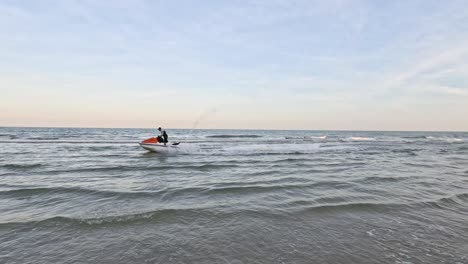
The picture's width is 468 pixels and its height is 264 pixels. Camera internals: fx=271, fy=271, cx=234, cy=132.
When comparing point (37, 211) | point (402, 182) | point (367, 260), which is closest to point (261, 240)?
point (367, 260)

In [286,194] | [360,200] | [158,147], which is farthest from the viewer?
[158,147]

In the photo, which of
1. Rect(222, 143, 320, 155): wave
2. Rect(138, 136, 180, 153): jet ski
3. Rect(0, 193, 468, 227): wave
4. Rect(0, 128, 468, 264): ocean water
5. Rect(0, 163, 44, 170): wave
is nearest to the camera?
Rect(0, 128, 468, 264): ocean water

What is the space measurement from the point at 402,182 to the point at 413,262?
8.30 m

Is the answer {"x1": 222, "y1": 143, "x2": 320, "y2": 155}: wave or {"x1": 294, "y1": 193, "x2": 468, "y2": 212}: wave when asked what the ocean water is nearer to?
{"x1": 294, "y1": 193, "x2": 468, "y2": 212}: wave

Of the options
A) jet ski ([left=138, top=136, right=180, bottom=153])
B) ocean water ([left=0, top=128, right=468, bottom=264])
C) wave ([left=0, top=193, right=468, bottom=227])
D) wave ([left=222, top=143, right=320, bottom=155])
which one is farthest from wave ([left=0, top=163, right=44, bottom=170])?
wave ([left=222, top=143, right=320, bottom=155])

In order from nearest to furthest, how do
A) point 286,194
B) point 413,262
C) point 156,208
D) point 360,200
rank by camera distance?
1. point 413,262
2. point 156,208
3. point 360,200
4. point 286,194

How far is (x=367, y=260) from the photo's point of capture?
4.50 metres

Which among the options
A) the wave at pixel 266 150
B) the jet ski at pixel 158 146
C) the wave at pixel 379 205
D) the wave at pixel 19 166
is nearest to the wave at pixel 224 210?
the wave at pixel 379 205

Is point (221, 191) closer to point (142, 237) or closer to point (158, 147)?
point (142, 237)

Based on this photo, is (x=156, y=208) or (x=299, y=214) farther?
(x=156, y=208)

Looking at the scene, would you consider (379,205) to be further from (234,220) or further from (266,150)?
(266,150)

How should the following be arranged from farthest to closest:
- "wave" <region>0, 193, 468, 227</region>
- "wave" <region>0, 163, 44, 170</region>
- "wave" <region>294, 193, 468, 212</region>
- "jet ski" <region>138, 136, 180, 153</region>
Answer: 1. "jet ski" <region>138, 136, 180, 153</region>
2. "wave" <region>0, 163, 44, 170</region>
3. "wave" <region>294, 193, 468, 212</region>
4. "wave" <region>0, 193, 468, 227</region>

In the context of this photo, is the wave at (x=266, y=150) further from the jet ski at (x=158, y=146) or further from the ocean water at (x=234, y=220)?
the ocean water at (x=234, y=220)

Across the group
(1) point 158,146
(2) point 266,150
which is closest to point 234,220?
(1) point 158,146
